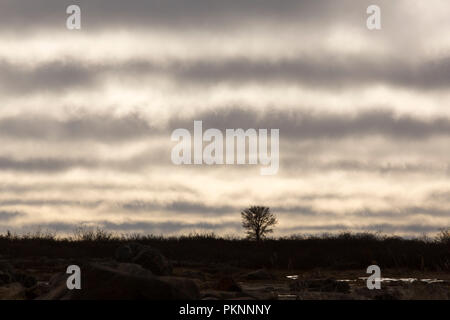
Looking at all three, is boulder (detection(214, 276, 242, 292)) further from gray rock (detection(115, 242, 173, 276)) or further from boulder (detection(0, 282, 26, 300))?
boulder (detection(0, 282, 26, 300))

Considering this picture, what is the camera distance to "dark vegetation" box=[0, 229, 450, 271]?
2466 cm

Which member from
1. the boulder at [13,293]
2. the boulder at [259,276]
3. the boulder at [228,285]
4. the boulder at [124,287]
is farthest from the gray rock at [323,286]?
the boulder at [13,293]

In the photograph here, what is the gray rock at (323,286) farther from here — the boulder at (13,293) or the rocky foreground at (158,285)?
the boulder at (13,293)

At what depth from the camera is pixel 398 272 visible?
2170 centimetres

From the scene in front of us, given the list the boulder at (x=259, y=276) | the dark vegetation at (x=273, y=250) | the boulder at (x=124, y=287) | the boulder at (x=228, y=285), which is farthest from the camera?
the dark vegetation at (x=273, y=250)

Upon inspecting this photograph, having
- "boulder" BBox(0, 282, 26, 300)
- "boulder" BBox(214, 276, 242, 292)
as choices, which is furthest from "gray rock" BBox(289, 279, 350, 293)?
"boulder" BBox(0, 282, 26, 300)

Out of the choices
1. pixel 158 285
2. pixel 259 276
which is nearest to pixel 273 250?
pixel 259 276

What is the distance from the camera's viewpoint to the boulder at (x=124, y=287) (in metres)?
9.19

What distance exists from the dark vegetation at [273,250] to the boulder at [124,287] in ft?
40.8
